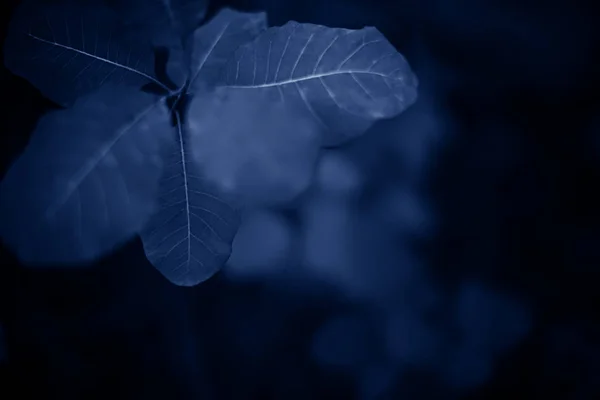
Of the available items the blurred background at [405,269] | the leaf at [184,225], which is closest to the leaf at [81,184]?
the leaf at [184,225]

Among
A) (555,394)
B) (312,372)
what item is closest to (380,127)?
(312,372)

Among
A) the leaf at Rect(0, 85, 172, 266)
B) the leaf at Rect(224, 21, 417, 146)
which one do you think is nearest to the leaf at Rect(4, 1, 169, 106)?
the leaf at Rect(0, 85, 172, 266)

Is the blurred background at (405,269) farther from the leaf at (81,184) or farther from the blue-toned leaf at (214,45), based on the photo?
the leaf at (81,184)

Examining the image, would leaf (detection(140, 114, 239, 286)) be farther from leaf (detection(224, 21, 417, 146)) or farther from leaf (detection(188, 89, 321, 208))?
leaf (detection(224, 21, 417, 146))

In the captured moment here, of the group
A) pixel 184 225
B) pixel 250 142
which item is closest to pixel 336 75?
pixel 250 142

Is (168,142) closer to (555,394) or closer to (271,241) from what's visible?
(271,241)

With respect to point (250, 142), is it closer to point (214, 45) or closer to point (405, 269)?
point (214, 45)

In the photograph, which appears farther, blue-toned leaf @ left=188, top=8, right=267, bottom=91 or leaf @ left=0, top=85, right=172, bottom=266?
blue-toned leaf @ left=188, top=8, right=267, bottom=91
